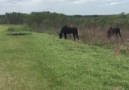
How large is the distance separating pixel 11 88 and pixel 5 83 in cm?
76

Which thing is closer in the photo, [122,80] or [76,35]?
[122,80]

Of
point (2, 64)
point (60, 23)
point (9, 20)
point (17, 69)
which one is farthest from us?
point (9, 20)

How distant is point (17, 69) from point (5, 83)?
9.51 feet

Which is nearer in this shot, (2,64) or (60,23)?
(2,64)

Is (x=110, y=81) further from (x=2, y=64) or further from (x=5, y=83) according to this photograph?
(x=2, y=64)

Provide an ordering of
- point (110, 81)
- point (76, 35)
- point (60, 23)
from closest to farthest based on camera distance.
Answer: point (110, 81) → point (76, 35) → point (60, 23)

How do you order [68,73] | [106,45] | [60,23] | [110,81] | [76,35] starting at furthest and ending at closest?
[60,23] → [76,35] → [106,45] → [68,73] → [110,81]

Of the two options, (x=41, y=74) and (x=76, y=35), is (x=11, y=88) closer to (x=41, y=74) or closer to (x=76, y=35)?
(x=41, y=74)

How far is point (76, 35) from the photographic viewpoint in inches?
1387

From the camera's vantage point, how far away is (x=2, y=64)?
14953mm

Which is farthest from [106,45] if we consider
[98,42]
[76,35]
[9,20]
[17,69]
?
[9,20]

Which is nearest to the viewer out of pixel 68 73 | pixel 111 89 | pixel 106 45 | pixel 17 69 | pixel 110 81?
pixel 111 89

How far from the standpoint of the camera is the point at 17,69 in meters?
13.6

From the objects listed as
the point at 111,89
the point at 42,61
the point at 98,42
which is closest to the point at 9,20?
the point at 98,42
